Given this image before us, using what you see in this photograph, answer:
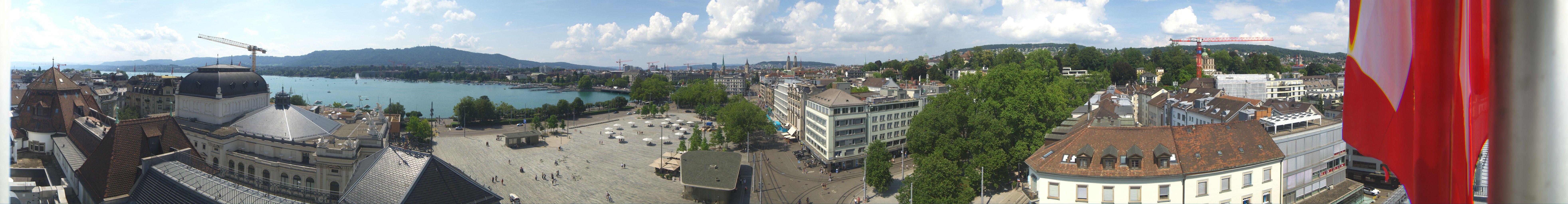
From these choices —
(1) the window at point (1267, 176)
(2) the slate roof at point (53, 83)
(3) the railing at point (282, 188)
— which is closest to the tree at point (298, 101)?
(2) the slate roof at point (53, 83)

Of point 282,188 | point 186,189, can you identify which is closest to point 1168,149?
point 186,189

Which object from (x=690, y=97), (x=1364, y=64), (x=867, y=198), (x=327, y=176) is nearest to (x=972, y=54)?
(x=690, y=97)

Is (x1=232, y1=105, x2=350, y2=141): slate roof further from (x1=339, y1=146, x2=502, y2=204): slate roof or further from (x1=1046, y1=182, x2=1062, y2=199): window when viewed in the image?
(x1=1046, y1=182, x2=1062, y2=199): window

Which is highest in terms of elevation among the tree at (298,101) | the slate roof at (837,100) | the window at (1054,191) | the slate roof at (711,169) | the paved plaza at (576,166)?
the slate roof at (837,100)

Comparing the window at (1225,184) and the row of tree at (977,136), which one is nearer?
the window at (1225,184)

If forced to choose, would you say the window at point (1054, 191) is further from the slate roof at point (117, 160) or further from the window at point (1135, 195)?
the slate roof at point (117, 160)

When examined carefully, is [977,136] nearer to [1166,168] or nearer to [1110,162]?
[1110,162]
